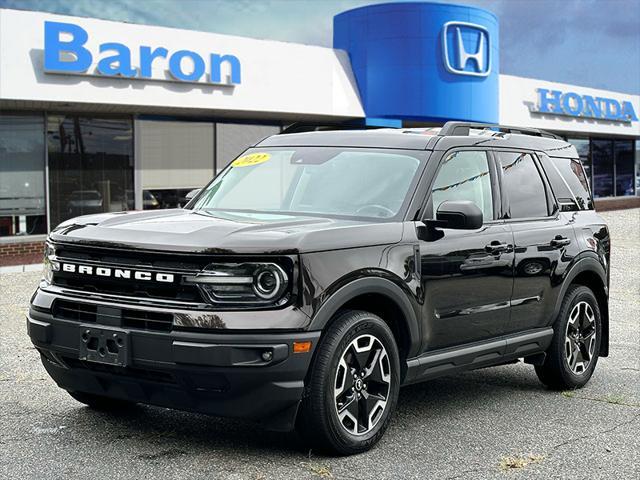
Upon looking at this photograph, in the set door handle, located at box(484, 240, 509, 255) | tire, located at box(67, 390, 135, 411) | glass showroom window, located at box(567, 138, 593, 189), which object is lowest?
tire, located at box(67, 390, 135, 411)

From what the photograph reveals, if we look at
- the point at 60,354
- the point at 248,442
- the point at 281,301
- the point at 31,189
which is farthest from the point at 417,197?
the point at 31,189

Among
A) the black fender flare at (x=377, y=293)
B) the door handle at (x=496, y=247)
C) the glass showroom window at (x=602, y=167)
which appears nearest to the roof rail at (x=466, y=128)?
the door handle at (x=496, y=247)

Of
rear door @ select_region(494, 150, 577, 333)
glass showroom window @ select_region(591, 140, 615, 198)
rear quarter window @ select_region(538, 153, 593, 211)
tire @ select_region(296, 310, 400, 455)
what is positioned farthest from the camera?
glass showroom window @ select_region(591, 140, 615, 198)

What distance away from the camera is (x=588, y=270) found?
716 centimetres

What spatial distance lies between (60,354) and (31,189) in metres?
14.1

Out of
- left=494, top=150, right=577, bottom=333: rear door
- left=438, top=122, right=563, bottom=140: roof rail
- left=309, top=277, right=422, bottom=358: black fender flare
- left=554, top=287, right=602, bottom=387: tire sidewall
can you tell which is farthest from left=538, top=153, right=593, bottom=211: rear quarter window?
left=309, top=277, right=422, bottom=358: black fender flare

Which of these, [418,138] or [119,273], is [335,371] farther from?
[418,138]

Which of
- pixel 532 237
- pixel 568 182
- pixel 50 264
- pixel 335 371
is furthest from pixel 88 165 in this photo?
pixel 335 371

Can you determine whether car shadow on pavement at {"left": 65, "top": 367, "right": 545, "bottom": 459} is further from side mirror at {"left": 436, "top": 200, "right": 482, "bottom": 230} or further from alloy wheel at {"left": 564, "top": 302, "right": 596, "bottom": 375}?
side mirror at {"left": 436, "top": 200, "right": 482, "bottom": 230}

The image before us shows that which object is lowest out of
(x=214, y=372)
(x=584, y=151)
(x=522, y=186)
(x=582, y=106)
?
(x=214, y=372)

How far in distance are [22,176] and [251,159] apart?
1282cm

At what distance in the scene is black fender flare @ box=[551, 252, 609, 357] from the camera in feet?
22.3

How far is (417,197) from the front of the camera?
5.61 metres

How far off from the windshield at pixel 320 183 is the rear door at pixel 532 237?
40.0 inches
